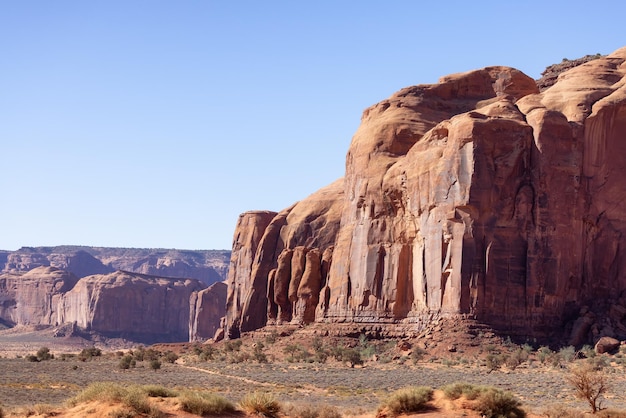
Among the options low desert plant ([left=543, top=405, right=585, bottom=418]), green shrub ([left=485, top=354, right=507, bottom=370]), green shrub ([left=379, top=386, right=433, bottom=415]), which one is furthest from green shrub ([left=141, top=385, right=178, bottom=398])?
green shrub ([left=485, top=354, right=507, bottom=370])

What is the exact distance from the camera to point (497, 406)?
28.7m

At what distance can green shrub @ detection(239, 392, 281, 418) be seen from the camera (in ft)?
96.6

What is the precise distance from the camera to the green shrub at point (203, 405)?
92.0 feet

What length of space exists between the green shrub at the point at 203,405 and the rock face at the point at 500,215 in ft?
112

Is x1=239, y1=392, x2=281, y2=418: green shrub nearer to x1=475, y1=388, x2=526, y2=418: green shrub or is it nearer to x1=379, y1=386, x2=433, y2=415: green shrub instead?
x1=379, y1=386, x2=433, y2=415: green shrub

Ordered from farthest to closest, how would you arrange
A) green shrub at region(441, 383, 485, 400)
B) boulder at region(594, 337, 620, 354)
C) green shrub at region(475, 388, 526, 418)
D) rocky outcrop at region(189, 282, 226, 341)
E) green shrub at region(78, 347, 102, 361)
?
1. rocky outcrop at region(189, 282, 226, 341)
2. green shrub at region(78, 347, 102, 361)
3. boulder at region(594, 337, 620, 354)
4. green shrub at region(441, 383, 485, 400)
5. green shrub at region(475, 388, 526, 418)

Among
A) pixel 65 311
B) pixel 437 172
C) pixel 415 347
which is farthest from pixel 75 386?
pixel 65 311

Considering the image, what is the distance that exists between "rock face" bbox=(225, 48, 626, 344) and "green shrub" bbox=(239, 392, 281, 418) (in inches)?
1283

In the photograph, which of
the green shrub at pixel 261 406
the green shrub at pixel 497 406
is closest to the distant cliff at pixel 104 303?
the green shrub at pixel 261 406

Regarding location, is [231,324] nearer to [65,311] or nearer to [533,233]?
[533,233]

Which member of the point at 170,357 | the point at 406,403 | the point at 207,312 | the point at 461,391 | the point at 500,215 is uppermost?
the point at 500,215

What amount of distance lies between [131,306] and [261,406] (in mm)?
135435

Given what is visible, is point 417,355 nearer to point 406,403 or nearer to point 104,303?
point 406,403

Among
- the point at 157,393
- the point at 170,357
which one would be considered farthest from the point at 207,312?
the point at 157,393
